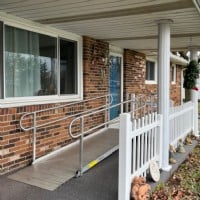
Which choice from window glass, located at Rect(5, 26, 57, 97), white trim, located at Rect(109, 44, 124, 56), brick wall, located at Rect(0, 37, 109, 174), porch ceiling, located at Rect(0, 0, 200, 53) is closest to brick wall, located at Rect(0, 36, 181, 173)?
brick wall, located at Rect(0, 37, 109, 174)

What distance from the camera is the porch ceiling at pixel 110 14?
3.89 meters

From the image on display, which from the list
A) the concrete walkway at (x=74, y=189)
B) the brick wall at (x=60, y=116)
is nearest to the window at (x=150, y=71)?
the brick wall at (x=60, y=116)

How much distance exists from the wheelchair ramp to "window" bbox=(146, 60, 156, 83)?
5580 mm

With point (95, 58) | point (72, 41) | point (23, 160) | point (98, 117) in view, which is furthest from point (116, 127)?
point (23, 160)

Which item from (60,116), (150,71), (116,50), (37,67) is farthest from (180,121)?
(150,71)

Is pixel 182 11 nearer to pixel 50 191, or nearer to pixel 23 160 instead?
pixel 50 191

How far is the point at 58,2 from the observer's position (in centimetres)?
389

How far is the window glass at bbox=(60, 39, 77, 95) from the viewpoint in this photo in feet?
19.3

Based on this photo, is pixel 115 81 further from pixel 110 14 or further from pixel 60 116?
pixel 110 14

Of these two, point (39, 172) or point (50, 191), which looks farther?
point (39, 172)

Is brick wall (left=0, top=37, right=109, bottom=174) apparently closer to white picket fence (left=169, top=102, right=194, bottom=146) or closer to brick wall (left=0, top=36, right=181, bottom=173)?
brick wall (left=0, top=36, right=181, bottom=173)

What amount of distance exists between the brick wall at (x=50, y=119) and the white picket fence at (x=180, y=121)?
2.00 m

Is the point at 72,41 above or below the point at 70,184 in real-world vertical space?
above

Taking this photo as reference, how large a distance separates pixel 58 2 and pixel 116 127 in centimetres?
448
